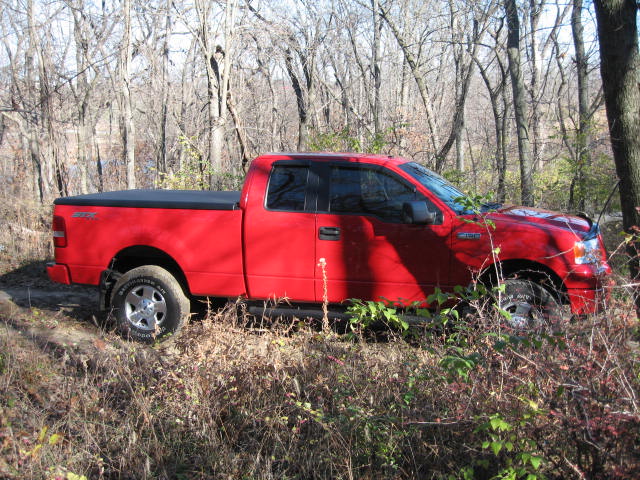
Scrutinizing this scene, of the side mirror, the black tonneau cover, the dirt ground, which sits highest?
the black tonneau cover

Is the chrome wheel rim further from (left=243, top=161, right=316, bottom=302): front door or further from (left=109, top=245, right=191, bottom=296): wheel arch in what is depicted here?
(left=243, top=161, right=316, bottom=302): front door

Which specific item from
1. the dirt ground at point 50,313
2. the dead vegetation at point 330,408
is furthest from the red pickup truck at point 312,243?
the dead vegetation at point 330,408

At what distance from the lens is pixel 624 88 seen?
178 inches

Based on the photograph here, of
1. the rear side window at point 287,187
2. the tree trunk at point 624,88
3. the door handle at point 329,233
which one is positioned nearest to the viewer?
the tree trunk at point 624,88

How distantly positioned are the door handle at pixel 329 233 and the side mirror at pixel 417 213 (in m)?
0.67

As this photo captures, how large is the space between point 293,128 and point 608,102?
23.2 meters

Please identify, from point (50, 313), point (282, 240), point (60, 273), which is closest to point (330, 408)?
point (282, 240)

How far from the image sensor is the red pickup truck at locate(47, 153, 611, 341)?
5.01 m

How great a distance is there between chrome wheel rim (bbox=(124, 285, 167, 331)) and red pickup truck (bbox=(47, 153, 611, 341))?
0.03ft

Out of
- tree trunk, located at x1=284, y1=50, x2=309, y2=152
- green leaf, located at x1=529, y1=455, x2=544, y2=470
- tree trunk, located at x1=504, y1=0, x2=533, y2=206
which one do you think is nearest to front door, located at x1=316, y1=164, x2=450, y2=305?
green leaf, located at x1=529, y1=455, x2=544, y2=470

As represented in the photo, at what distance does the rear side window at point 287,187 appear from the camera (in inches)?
217

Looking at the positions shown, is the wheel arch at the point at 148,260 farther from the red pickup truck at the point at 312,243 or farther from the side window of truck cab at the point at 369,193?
the side window of truck cab at the point at 369,193

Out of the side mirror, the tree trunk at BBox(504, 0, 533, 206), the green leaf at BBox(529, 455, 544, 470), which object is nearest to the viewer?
the green leaf at BBox(529, 455, 544, 470)

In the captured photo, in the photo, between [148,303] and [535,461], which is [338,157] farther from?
[535,461]
